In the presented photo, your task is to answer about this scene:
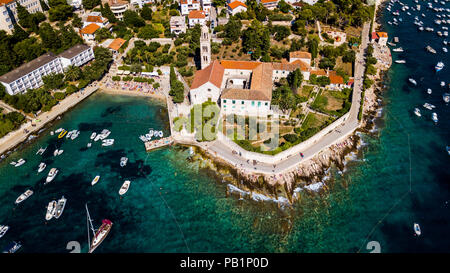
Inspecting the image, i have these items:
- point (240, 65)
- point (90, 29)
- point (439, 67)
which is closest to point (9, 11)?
point (90, 29)

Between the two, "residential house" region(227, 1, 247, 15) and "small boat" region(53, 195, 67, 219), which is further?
"residential house" region(227, 1, 247, 15)

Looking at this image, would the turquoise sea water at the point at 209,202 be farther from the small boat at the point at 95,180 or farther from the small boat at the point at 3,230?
the small boat at the point at 95,180

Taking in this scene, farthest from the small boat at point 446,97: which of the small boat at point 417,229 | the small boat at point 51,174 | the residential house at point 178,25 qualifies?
the small boat at point 51,174

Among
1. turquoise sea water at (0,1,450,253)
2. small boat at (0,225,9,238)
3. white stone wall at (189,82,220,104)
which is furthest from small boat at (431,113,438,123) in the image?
small boat at (0,225,9,238)

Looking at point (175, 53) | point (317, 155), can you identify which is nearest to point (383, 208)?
point (317, 155)

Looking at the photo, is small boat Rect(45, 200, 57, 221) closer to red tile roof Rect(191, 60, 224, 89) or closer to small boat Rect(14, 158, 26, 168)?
small boat Rect(14, 158, 26, 168)

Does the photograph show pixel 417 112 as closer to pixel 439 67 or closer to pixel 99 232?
pixel 439 67
